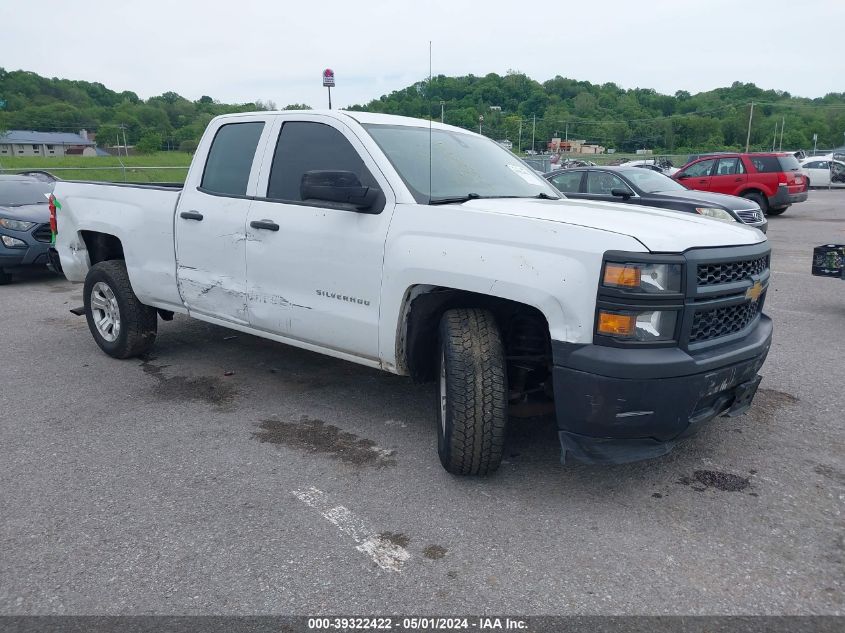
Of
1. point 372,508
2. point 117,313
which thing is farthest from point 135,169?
point 372,508

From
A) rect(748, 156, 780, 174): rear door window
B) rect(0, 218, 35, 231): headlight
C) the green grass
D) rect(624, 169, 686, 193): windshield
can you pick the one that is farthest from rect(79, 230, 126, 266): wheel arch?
rect(748, 156, 780, 174): rear door window

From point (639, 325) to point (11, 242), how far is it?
30.9 ft

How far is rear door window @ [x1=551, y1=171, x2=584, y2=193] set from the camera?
40.7 ft

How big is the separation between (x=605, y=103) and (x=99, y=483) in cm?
999

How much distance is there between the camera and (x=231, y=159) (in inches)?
193

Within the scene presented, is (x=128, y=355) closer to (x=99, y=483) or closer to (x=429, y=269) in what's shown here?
(x=99, y=483)

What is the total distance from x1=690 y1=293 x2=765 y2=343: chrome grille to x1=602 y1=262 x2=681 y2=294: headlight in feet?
0.78

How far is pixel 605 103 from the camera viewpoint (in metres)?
11.3

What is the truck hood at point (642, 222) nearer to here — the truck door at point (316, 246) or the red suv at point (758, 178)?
the truck door at point (316, 246)

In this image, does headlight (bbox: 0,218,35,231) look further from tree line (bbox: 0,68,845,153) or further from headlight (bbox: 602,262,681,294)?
headlight (bbox: 602,262,681,294)

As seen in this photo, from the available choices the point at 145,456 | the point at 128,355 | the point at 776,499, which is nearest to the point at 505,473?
the point at 776,499

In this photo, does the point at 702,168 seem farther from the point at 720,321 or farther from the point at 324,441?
the point at 324,441

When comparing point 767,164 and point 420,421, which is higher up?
point 767,164

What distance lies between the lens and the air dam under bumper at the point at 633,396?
9.83ft
